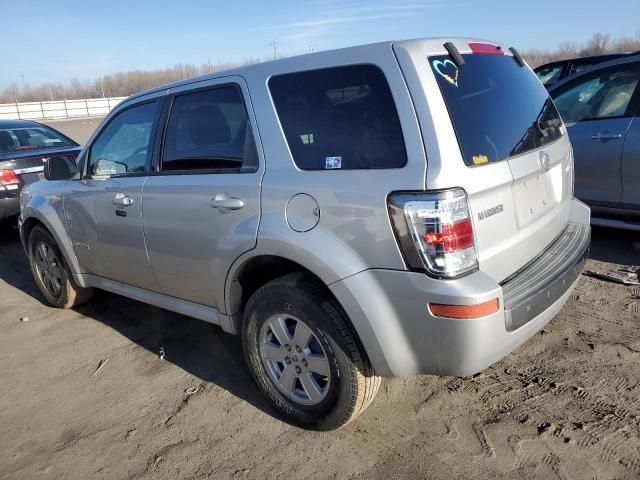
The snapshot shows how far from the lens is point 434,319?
222cm

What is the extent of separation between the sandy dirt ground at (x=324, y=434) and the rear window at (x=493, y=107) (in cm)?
134

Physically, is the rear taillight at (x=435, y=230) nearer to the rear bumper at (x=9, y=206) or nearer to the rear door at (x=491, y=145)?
the rear door at (x=491, y=145)

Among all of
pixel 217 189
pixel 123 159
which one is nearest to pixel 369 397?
pixel 217 189

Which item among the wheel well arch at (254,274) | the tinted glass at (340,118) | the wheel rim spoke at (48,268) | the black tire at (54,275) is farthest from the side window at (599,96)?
the wheel rim spoke at (48,268)

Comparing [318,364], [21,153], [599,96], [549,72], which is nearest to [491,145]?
[318,364]

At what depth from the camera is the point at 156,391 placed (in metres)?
3.37

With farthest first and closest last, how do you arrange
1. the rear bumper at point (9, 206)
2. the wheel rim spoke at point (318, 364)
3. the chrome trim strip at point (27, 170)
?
the chrome trim strip at point (27, 170), the rear bumper at point (9, 206), the wheel rim spoke at point (318, 364)

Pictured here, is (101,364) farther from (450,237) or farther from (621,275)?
(621,275)

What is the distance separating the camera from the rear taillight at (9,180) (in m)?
6.72

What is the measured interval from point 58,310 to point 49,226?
884 mm

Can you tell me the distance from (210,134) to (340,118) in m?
0.98

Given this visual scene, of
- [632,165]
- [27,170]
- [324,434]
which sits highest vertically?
[27,170]

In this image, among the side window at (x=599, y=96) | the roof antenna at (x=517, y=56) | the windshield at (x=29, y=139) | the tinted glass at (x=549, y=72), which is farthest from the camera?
the tinted glass at (x=549, y=72)

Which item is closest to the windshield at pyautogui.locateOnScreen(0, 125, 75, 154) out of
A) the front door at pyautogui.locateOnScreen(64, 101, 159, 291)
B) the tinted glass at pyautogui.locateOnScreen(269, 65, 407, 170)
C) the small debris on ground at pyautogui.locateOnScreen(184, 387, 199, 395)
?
the front door at pyautogui.locateOnScreen(64, 101, 159, 291)
